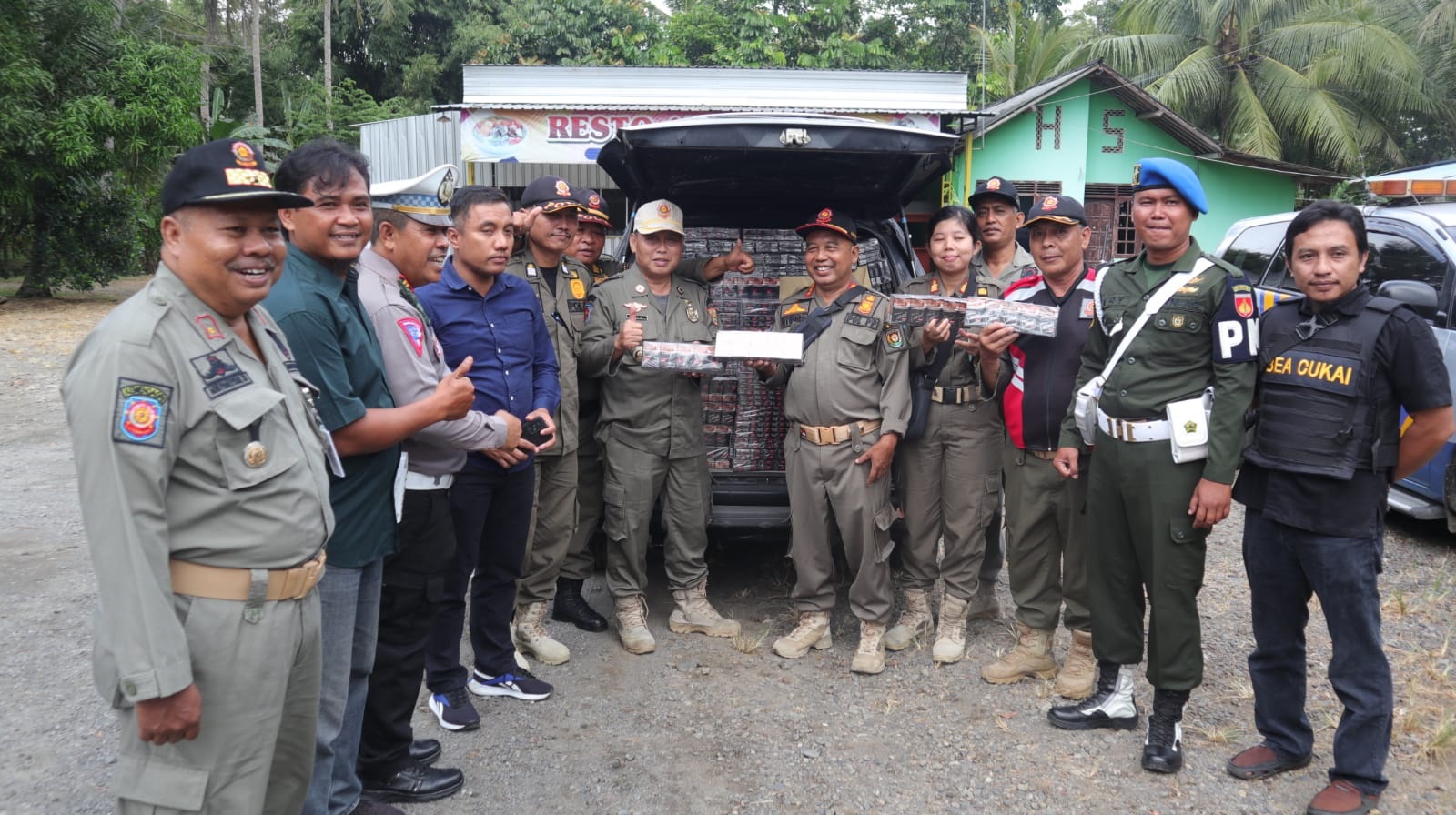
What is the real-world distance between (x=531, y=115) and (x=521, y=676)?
Answer: 9814 millimetres

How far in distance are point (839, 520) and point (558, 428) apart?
1276 mm

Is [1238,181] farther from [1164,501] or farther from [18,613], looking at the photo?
[18,613]

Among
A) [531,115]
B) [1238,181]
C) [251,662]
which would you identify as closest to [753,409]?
[251,662]

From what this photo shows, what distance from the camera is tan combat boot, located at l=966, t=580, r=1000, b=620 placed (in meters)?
4.75

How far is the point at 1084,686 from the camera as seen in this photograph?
3.93 m

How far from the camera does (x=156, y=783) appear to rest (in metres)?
1.86

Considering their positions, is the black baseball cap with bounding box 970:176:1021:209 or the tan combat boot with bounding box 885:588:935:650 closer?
the tan combat boot with bounding box 885:588:935:650

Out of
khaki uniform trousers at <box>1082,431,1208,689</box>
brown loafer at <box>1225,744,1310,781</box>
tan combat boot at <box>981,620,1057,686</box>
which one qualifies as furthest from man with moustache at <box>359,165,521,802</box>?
brown loafer at <box>1225,744,1310,781</box>

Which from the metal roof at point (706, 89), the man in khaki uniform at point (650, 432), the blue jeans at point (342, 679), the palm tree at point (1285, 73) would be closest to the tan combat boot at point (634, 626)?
the man in khaki uniform at point (650, 432)

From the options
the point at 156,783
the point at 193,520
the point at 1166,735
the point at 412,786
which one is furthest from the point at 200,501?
the point at 1166,735

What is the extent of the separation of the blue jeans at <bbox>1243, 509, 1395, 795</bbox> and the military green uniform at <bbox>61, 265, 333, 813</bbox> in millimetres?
2870

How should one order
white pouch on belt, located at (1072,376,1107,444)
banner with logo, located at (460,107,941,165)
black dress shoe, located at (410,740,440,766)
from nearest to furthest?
1. black dress shoe, located at (410,740,440,766)
2. white pouch on belt, located at (1072,376,1107,444)
3. banner with logo, located at (460,107,941,165)

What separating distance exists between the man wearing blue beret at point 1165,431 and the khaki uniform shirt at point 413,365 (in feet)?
7.01

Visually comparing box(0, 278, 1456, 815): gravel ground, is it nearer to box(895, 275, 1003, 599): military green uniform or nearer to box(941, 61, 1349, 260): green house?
box(895, 275, 1003, 599): military green uniform
